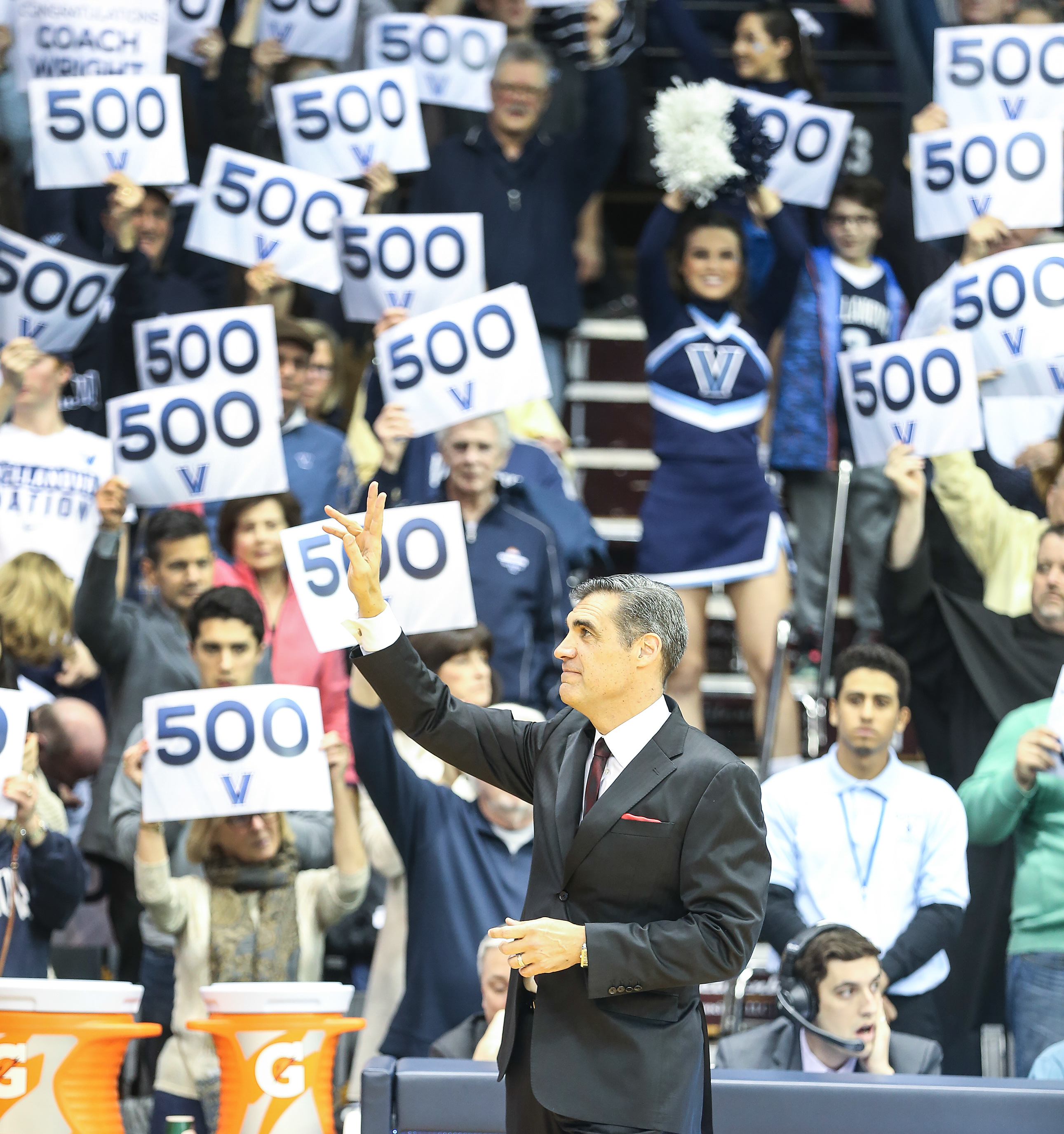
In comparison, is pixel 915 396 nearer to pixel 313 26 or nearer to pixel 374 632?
pixel 374 632

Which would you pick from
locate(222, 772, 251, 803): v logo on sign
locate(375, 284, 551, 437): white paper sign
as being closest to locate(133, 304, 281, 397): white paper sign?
locate(375, 284, 551, 437): white paper sign

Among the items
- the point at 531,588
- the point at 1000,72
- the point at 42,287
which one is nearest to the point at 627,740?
the point at 531,588

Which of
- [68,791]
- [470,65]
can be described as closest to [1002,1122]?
[68,791]

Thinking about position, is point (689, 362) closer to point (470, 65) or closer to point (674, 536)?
point (674, 536)

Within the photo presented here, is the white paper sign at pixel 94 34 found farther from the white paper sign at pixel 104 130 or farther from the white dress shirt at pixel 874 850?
the white dress shirt at pixel 874 850

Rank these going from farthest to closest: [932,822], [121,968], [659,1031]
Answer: [121,968], [932,822], [659,1031]

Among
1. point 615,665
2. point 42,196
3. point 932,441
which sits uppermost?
point 42,196

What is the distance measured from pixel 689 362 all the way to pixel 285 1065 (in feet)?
10.6

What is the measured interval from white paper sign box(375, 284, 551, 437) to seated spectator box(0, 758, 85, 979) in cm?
205

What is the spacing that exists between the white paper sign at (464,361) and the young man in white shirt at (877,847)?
1694mm

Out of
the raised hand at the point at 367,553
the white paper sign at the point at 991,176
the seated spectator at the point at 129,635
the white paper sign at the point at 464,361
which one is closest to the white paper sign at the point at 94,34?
the white paper sign at the point at 464,361

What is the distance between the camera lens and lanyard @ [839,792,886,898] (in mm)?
4840

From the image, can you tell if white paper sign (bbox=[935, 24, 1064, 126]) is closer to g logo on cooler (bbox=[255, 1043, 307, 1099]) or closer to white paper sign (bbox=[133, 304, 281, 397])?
white paper sign (bbox=[133, 304, 281, 397])

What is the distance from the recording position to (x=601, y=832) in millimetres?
3010
